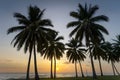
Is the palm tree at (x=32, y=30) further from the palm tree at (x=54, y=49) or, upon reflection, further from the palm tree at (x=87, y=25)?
the palm tree at (x=54, y=49)

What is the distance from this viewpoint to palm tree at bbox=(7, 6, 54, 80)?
1636 inches

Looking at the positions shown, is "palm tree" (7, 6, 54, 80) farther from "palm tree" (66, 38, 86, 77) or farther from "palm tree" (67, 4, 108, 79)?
"palm tree" (66, 38, 86, 77)

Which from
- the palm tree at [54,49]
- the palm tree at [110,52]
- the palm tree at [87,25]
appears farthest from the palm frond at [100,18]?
the palm tree at [110,52]

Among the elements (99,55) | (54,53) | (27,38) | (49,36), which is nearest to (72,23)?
(49,36)

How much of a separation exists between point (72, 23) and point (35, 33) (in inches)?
354

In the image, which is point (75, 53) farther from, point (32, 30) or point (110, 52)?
point (32, 30)

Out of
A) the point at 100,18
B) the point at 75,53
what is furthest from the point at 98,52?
the point at 100,18

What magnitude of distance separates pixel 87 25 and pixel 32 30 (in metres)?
11.3

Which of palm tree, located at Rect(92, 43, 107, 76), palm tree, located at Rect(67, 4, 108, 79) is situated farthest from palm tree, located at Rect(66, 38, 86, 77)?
palm tree, located at Rect(67, 4, 108, 79)

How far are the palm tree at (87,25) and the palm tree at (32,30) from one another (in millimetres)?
6253

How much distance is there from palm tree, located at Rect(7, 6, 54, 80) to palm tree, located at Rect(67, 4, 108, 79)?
6.25 m

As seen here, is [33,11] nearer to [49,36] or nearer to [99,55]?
[49,36]

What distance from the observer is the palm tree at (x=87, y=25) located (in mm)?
45044

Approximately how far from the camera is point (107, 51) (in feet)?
253
